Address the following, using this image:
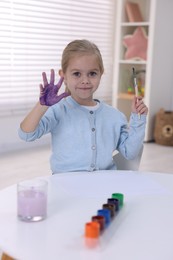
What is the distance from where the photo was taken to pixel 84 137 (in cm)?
140

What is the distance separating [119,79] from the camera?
4031mm

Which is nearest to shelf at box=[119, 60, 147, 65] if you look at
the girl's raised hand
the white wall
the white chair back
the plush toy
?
the plush toy

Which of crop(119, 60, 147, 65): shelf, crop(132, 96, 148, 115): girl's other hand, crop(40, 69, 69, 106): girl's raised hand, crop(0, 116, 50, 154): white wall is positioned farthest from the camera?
crop(119, 60, 147, 65): shelf

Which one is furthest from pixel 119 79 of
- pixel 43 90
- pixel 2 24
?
pixel 43 90

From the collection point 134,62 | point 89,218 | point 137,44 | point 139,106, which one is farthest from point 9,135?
point 89,218

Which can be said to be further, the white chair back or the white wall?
the white wall

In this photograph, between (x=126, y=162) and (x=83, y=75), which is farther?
(x=126, y=162)

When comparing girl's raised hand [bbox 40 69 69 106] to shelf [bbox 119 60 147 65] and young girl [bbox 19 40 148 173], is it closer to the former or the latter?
young girl [bbox 19 40 148 173]

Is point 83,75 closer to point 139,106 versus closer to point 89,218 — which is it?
point 139,106

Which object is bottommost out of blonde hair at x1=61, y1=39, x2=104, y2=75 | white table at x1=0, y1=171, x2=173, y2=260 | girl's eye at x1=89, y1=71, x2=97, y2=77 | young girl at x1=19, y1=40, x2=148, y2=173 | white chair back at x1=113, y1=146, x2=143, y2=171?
white chair back at x1=113, y1=146, x2=143, y2=171

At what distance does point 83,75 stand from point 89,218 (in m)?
0.64

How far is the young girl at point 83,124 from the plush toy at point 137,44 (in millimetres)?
2501

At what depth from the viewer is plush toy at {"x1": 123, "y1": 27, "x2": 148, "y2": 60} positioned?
382 centimetres

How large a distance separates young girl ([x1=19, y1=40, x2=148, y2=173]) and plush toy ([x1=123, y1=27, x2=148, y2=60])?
8.20ft
